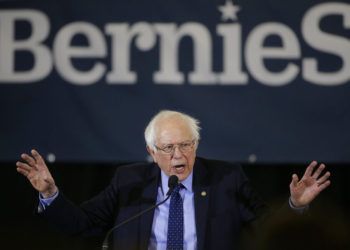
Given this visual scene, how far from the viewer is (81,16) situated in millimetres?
3576

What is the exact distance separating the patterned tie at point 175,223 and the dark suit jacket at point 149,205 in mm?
64

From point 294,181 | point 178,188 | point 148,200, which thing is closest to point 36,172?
point 148,200

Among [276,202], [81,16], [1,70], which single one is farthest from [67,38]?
[276,202]

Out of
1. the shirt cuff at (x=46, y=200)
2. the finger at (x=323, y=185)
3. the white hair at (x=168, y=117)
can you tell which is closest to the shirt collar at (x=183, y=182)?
the white hair at (x=168, y=117)

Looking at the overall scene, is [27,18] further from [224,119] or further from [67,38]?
[224,119]

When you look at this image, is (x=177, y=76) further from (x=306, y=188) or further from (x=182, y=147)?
(x=306, y=188)

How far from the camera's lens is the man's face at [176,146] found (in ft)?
8.82

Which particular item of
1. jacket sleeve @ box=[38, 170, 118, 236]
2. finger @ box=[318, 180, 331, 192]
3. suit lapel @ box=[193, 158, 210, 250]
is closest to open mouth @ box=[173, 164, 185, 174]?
suit lapel @ box=[193, 158, 210, 250]

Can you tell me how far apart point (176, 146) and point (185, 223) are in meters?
0.30

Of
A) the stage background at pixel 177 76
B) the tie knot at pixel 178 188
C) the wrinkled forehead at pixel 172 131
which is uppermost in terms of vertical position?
the stage background at pixel 177 76

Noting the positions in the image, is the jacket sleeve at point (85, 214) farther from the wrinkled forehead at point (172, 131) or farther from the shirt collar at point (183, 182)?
the wrinkled forehead at point (172, 131)

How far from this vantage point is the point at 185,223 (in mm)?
2682

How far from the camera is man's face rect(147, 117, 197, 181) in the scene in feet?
8.82

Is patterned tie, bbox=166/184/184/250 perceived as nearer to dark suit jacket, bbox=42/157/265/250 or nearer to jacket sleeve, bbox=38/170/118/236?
dark suit jacket, bbox=42/157/265/250
